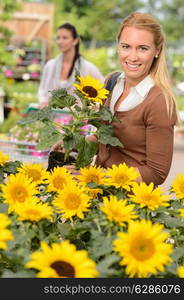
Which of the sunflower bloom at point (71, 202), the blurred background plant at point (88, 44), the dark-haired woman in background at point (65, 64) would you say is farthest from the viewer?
the blurred background plant at point (88, 44)

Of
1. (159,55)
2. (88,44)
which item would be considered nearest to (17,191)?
(159,55)

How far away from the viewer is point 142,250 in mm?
979

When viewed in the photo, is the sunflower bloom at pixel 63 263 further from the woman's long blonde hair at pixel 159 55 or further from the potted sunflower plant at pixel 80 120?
the woman's long blonde hair at pixel 159 55

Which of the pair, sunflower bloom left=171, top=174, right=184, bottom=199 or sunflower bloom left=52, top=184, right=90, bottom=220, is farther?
sunflower bloom left=171, top=174, right=184, bottom=199

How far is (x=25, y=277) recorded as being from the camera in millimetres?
1039

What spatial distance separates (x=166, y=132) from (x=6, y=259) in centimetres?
81

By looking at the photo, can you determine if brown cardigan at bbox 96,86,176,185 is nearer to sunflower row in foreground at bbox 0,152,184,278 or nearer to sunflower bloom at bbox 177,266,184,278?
sunflower row in foreground at bbox 0,152,184,278

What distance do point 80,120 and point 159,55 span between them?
1.43ft

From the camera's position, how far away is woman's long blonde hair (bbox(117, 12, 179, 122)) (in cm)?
176

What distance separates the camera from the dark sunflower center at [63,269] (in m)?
0.96

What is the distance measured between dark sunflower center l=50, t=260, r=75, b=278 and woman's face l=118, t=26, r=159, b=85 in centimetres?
94

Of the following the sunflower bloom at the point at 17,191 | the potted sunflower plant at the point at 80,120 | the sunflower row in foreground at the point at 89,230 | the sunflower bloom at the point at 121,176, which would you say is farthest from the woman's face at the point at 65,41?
the sunflower bloom at the point at 17,191

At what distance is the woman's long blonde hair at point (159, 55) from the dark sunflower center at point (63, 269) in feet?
2.98

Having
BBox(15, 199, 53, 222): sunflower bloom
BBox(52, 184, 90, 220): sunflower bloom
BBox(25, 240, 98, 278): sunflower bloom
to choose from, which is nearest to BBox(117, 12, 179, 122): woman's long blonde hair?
BBox(52, 184, 90, 220): sunflower bloom
